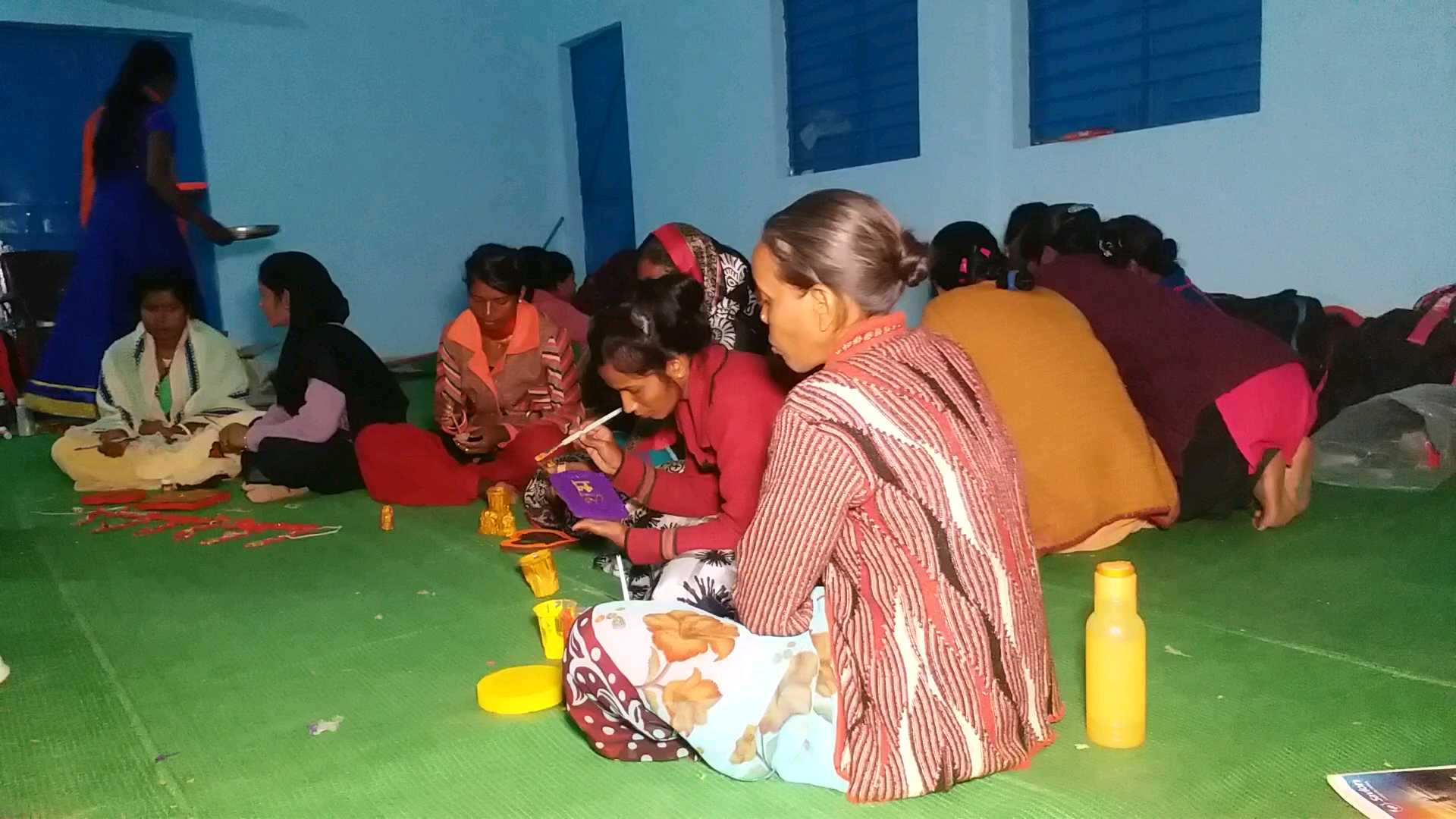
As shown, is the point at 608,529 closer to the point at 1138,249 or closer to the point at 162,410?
the point at 1138,249

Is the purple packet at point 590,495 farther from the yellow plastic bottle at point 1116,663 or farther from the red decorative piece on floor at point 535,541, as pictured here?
the yellow plastic bottle at point 1116,663

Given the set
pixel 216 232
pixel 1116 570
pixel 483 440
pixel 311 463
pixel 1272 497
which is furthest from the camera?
pixel 216 232

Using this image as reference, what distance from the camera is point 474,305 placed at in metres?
3.55

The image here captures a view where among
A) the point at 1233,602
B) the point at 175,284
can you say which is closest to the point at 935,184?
the point at 1233,602

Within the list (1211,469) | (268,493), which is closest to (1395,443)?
(1211,469)

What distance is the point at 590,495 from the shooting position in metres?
2.51

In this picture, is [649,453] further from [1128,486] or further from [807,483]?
[807,483]

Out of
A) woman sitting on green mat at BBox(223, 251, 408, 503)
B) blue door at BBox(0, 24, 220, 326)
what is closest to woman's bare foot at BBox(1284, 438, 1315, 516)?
woman sitting on green mat at BBox(223, 251, 408, 503)

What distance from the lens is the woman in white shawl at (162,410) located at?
400 centimetres

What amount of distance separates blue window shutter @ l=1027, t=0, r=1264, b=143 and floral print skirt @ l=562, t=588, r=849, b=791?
3391 mm

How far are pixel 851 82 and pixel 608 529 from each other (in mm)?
3795

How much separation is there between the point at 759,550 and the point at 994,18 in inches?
151

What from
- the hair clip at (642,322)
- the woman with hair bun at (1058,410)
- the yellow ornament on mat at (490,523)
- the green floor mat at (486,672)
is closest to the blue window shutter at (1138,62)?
the green floor mat at (486,672)

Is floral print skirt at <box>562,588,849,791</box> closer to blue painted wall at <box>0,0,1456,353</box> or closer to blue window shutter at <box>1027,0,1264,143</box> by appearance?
blue painted wall at <box>0,0,1456,353</box>
